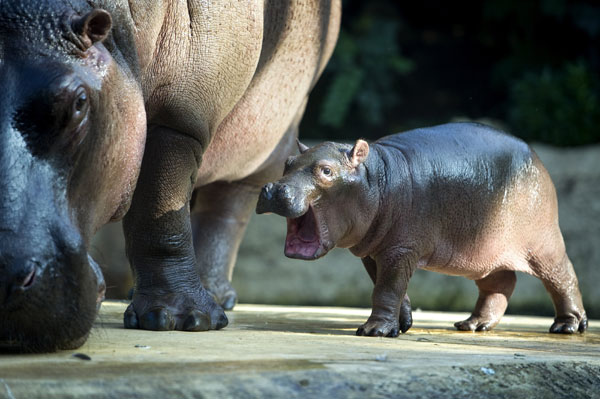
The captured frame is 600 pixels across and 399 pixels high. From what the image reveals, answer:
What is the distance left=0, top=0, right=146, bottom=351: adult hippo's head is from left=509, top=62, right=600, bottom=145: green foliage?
280 inches

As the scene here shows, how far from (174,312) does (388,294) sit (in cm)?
78

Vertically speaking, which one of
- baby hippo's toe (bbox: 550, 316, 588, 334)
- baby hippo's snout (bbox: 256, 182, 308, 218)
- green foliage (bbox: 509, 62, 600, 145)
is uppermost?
green foliage (bbox: 509, 62, 600, 145)

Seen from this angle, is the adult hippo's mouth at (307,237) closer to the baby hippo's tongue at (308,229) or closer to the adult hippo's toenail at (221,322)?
the baby hippo's tongue at (308,229)

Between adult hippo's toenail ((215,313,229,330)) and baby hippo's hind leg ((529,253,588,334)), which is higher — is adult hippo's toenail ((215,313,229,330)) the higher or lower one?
the lower one

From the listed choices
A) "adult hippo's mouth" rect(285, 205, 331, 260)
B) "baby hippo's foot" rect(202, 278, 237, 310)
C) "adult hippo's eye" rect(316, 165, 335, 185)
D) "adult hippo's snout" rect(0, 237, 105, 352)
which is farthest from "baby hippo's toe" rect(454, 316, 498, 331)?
"adult hippo's snout" rect(0, 237, 105, 352)

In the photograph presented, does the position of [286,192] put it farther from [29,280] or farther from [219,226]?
[219,226]

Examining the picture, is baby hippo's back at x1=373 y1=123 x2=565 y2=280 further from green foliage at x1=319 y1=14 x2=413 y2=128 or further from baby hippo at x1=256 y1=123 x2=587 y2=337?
green foliage at x1=319 y1=14 x2=413 y2=128

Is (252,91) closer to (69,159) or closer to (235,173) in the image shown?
(235,173)

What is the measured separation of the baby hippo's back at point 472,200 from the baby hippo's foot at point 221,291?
1.46 metres

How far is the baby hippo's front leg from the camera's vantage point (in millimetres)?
3307

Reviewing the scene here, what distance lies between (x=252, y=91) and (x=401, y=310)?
4.95 ft

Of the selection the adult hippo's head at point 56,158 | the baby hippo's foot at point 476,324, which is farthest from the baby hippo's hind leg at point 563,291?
the adult hippo's head at point 56,158

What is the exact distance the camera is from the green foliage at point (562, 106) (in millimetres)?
9453

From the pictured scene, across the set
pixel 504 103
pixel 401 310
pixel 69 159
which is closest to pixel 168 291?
pixel 401 310
